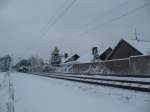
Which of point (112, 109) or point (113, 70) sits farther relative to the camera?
point (113, 70)

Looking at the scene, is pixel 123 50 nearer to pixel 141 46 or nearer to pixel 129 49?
pixel 129 49

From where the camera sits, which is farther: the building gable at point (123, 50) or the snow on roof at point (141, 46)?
the building gable at point (123, 50)

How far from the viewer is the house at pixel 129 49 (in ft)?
115

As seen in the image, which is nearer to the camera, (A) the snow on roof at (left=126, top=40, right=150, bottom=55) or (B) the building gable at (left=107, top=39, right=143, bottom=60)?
(A) the snow on roof at (left=126, top=40, right=150, bottom=55)

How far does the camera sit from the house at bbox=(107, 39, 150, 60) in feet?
115

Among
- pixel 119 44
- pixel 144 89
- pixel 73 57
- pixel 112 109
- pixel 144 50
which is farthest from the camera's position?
pixel 73 57

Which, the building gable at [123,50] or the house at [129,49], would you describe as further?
the building gable at [123,50]

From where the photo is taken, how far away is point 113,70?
27.6 meters

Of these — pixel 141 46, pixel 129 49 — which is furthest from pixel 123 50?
pixel 141 46

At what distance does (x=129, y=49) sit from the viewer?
38125 millimetres

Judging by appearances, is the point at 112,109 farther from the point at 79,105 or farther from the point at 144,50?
the point at 144,50

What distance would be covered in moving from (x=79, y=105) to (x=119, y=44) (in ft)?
114

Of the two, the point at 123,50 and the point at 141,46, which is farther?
the point at 123,50

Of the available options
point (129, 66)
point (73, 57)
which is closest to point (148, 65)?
point (129, 66)
